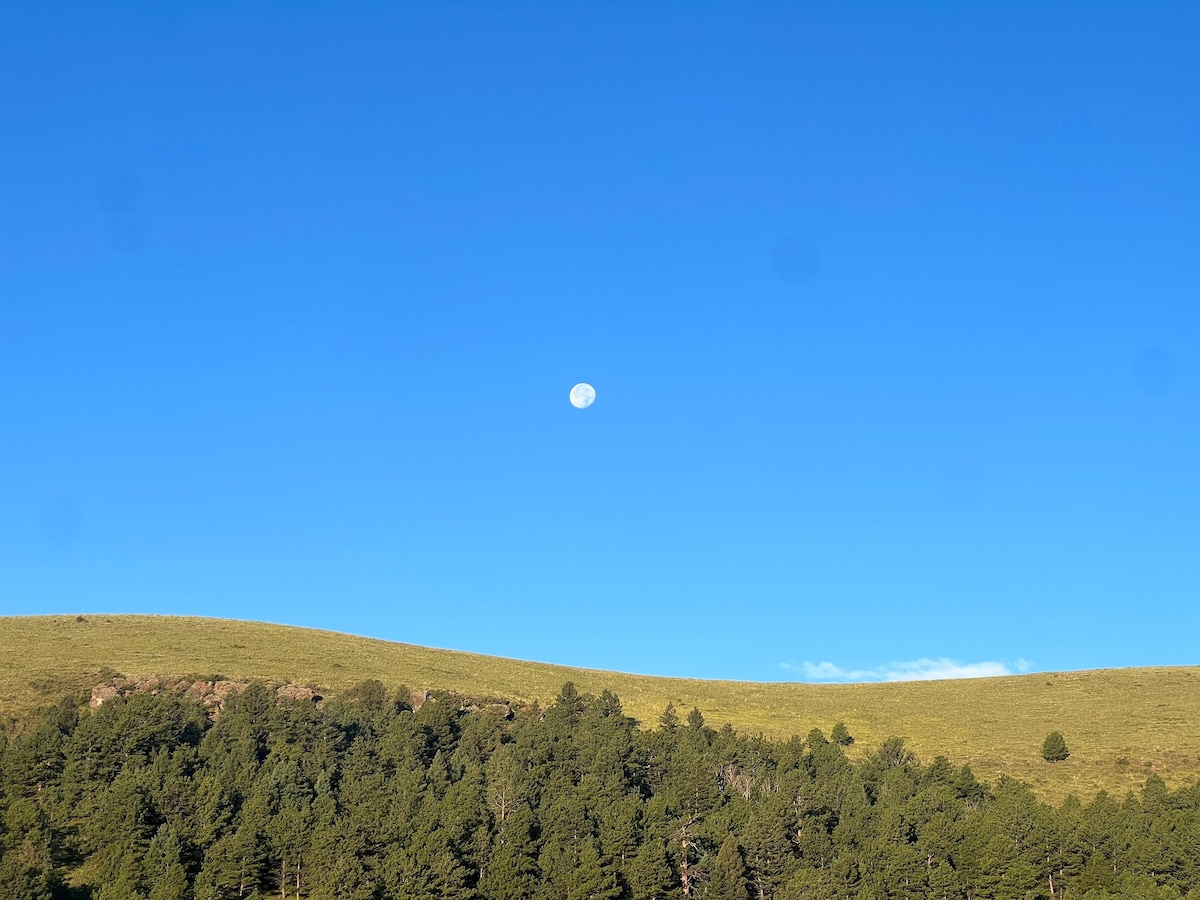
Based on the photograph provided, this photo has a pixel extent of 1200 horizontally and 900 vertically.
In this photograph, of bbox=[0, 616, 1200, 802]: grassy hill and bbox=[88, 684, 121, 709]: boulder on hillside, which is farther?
bbox=[0, 616, 1200, 802]: grassy hill

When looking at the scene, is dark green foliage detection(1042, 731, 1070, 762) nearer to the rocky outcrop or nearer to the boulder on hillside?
the rocky outcrop

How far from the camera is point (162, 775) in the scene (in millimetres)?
103125

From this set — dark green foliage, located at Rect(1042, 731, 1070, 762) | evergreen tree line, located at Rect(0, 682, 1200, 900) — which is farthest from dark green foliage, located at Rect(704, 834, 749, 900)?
dark green foliage, located at Rect(1042, 731, 1070, 762)

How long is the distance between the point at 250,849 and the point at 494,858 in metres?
19.7

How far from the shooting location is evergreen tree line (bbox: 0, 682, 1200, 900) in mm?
90438

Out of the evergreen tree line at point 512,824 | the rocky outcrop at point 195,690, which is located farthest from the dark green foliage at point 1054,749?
the rocky outcrop at point 195,690

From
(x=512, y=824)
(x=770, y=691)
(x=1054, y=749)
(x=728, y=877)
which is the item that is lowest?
(x=728, y=877)

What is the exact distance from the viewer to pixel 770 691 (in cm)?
18900

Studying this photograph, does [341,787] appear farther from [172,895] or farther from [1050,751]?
[1050,751]

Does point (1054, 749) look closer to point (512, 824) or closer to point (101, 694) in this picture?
point (512, 824)

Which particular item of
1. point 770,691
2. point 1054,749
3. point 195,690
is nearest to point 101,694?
point 195,690

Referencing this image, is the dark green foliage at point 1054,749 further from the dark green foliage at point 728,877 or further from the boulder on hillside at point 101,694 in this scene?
the boulder on hillside at point 101,694

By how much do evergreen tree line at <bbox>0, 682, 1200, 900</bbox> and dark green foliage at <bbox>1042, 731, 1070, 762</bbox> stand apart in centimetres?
2213

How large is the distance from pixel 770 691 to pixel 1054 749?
190 feet
